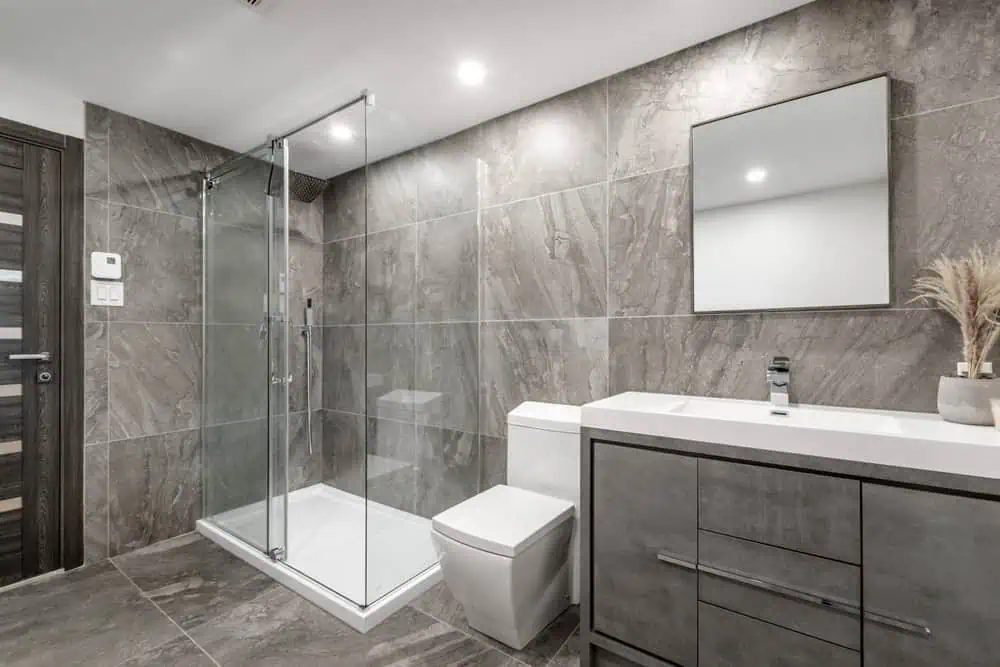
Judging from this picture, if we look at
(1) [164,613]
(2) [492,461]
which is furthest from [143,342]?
(2) [492,461]

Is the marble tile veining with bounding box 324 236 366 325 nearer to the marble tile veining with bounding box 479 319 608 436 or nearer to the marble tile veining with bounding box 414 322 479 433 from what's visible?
the marble tile veining with bounding box 414 322 479 433

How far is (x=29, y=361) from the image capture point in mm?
2199

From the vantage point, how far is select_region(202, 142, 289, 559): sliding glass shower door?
235cm

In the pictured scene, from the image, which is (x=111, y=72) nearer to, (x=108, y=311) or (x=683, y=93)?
(x=108, y=311)

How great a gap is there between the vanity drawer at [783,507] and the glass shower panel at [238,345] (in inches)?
83.7

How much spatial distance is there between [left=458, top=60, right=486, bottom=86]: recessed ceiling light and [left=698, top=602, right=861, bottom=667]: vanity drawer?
88.7 inches

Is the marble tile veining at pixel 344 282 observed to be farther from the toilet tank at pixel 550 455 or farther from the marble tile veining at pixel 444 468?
the toilet tank at pixel 550 455

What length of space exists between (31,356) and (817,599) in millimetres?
3289

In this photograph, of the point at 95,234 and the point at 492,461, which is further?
the point at 492,461

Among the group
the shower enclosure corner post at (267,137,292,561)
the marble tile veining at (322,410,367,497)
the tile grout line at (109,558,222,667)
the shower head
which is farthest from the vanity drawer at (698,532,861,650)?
the shower head

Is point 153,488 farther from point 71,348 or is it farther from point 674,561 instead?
point 674,561

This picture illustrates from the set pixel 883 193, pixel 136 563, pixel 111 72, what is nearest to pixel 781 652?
pixel 883 193

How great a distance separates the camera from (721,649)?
139cm

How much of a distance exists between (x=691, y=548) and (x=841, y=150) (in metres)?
1.46
